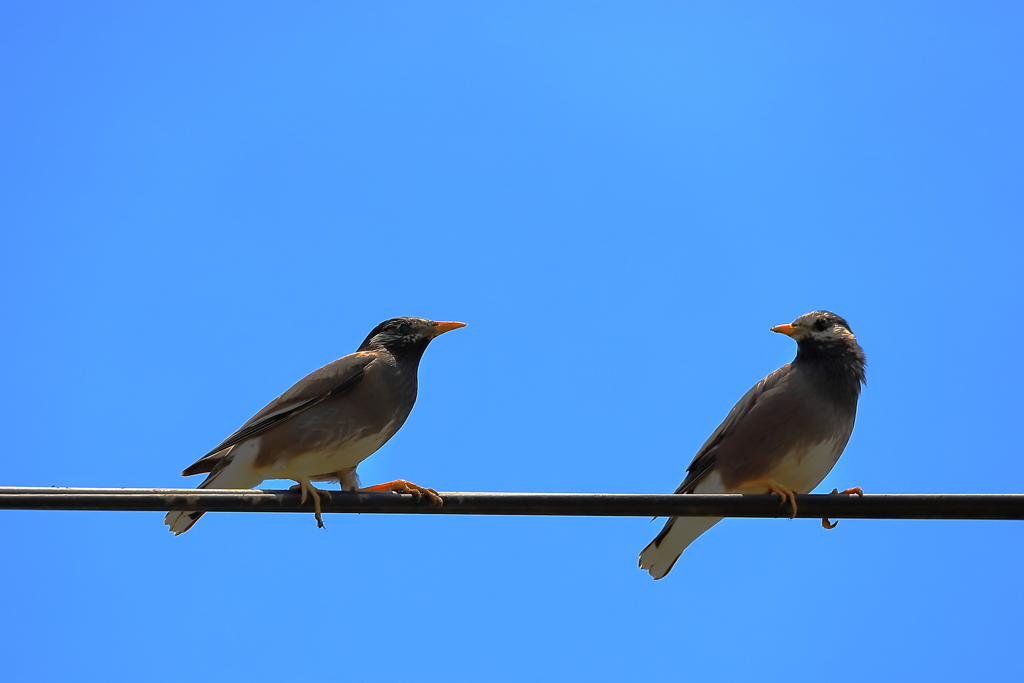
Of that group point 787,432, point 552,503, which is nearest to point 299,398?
point 552,503

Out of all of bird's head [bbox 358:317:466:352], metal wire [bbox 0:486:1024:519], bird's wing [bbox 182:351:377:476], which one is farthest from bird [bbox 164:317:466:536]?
metal wire [bbox 0:486:1024:519]

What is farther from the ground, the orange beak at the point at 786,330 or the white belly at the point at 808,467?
the orange beak at the point at 786,330

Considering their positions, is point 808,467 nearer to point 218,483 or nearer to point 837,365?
point 837,365

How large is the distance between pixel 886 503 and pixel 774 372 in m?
2.17

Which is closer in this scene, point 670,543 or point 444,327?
point 670,543

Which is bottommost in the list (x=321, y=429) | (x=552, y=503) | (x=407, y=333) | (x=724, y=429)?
(x=552, y=503)

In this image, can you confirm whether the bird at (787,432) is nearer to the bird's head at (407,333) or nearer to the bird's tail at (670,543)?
the bird's tail at (670,543)

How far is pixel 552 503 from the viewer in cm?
349

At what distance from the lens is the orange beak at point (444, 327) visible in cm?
612

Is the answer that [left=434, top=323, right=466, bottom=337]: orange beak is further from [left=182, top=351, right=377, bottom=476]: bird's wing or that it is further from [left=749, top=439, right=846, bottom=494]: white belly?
[left=749, top=439, right=846, bottom=494]: white belly

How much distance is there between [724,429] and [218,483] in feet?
9.76

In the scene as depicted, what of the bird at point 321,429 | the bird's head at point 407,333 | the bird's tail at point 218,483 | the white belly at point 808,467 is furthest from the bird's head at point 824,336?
the bird's tail at point 218,483

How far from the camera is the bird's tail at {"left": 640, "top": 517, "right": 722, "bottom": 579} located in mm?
5223

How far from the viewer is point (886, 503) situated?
3545 millimetres
